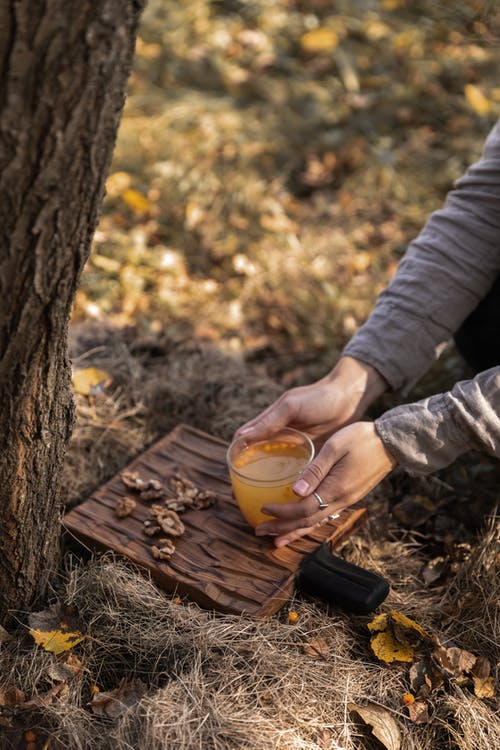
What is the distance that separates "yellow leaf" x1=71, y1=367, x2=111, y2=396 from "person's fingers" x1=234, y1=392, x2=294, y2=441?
2.30 ft

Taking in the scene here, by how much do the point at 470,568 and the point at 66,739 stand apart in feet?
3.52

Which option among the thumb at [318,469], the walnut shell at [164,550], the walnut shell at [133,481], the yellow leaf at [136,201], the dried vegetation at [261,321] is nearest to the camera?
the dried vegetation at [261,321]

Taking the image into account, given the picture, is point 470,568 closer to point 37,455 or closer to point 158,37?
point 37,455

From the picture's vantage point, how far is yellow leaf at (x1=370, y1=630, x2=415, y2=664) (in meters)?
1.77

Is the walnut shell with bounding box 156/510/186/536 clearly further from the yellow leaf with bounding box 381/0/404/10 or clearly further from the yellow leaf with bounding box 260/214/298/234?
the yellow leaf with bounding box 381/0/404/10

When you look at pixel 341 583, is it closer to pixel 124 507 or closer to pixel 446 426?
pixel 446 426

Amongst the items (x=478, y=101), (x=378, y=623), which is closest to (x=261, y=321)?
(x=378, y=623)

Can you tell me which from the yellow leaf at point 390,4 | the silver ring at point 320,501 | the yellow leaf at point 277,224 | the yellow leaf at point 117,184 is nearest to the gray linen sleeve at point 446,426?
the silver ring at point 320,501

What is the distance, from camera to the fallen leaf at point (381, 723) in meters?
1.60

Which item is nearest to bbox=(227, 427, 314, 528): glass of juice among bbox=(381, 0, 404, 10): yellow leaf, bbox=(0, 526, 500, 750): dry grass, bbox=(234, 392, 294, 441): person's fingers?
bbox=(234, 392, 294, 441): person's fingers

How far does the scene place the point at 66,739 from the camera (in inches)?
61.0

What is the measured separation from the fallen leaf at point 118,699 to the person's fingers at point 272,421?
0.65 metres

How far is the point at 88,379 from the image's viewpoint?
2.51 m

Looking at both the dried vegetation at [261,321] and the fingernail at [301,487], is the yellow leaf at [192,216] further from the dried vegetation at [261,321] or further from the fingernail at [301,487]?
the fingernail at [301,487]
